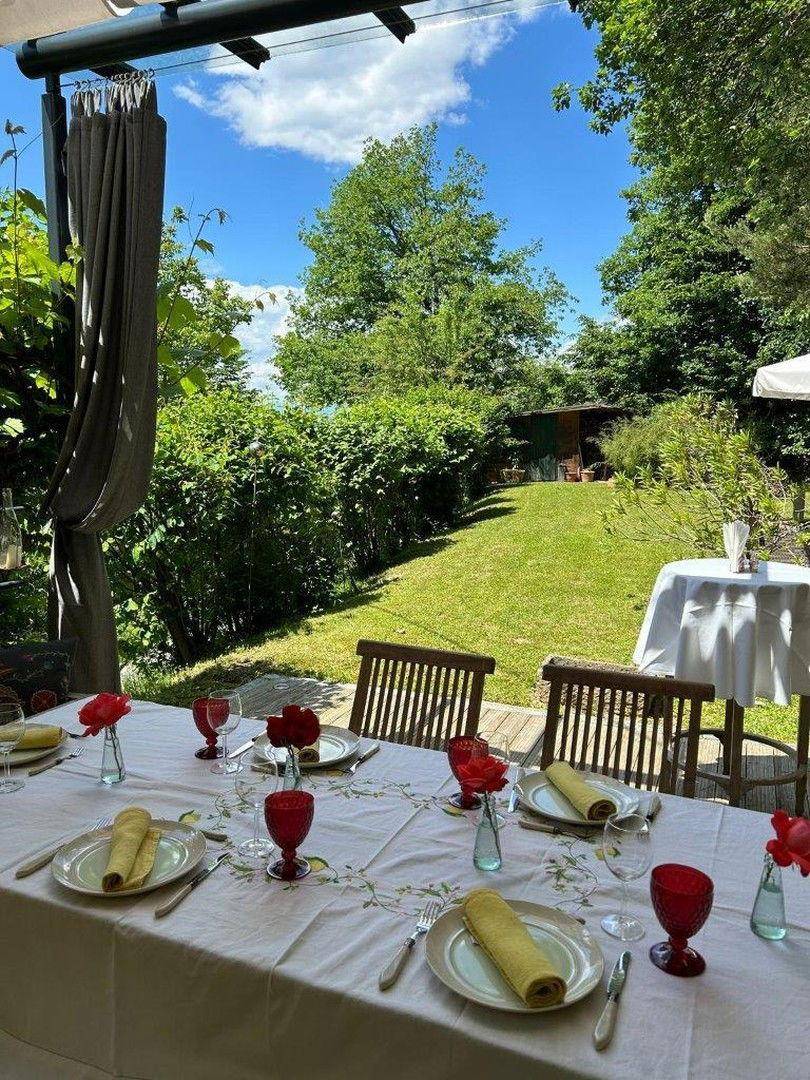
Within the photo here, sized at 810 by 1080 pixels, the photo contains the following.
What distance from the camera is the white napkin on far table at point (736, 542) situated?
2855 millimetres

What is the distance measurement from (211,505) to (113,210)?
207 cm

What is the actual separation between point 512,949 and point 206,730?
879 millimetres

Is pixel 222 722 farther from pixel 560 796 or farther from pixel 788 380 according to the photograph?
pixel 788 380

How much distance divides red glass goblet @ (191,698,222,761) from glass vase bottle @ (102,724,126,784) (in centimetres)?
16

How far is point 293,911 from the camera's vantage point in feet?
3.47

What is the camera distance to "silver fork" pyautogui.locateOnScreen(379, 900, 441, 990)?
0.91 m

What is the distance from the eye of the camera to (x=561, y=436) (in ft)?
52.0

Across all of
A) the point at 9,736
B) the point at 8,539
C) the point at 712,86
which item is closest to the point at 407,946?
the point at 9,736

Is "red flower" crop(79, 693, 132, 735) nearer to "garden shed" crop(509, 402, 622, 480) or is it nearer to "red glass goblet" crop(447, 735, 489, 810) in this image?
"red glass goblet" crop(447, 735, 489, 810)

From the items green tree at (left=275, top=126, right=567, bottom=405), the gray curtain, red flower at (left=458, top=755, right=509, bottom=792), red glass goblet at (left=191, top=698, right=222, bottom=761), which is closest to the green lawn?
the gray curtain

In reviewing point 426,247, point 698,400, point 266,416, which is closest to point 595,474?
point 426,247

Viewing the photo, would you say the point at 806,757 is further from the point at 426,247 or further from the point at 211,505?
the point at 426,247

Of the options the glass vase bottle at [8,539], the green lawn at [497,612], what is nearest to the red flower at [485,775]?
the glass vase bottle at [8,539]

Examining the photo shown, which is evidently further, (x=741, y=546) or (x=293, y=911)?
(x=741, y=546)
